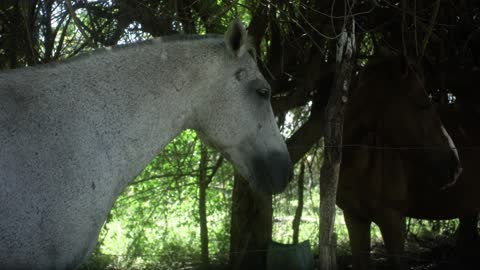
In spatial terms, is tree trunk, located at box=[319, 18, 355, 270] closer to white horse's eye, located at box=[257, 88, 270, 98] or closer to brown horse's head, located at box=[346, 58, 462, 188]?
white horse's eye, located at box=[257, 88, 270, 98]

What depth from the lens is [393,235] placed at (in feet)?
13.7

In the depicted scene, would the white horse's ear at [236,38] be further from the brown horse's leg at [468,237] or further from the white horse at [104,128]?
the brown horse's leg at [468,237]

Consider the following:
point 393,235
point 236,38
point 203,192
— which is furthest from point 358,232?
point 236,38

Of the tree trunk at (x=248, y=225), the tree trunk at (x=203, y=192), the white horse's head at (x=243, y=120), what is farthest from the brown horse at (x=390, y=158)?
the white horse's head at (x=243, y=120)

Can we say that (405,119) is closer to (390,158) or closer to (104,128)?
(390,158)

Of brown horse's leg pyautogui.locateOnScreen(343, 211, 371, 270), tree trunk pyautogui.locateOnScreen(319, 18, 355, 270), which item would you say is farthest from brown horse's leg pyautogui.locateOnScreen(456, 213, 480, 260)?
tree trunk pyautogui.locateOnScreen(319, 18, 355, 270)

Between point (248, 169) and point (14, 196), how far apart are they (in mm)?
1090

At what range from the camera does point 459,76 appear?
5309mm

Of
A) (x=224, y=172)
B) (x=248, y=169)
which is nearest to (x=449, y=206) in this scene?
(x=224, y=172)

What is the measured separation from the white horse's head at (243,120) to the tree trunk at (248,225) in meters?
2.27

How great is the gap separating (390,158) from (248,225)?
4.78 ft

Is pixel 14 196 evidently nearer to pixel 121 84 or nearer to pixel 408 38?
pixel 121 84

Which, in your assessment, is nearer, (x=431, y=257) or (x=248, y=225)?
(x=248, y=225)

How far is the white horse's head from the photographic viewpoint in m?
2.52
